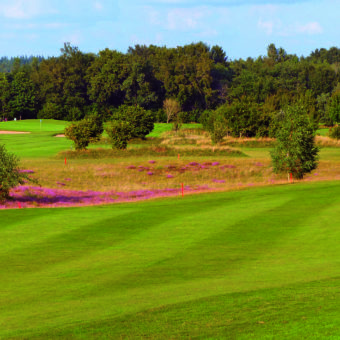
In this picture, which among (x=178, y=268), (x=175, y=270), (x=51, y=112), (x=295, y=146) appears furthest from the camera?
(x=51, y=112)

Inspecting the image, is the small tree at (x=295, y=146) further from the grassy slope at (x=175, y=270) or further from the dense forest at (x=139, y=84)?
the dense forest at (x=139, y=84)

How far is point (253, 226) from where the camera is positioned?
933 inches

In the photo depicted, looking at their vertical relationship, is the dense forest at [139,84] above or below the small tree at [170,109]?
above

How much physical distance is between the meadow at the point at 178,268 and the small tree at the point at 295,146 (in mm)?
12271

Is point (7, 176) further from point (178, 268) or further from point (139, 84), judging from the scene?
point (139, 84)

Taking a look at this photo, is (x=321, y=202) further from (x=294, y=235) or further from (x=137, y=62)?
(x=137, y=62)

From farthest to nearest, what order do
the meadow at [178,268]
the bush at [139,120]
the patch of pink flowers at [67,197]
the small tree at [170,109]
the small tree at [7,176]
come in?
the small tree at [170,109], the bush at [139,120], the patch of pink flowers at [67,197], the small tree at [7,176], the meadow at [178,268]

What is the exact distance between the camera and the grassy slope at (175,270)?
36.2 feet

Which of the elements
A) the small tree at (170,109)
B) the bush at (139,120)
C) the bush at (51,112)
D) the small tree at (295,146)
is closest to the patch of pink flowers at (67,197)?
the small tree at (295,146)

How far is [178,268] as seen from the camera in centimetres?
1723

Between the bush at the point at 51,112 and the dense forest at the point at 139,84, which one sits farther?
the dense forest at the point at 139,84

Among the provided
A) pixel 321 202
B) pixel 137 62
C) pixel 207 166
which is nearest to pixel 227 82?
pixel 137 62

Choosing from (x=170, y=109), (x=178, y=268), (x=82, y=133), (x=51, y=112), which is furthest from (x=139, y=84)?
(x=178, y=268)

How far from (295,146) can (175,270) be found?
3429 centimetres
